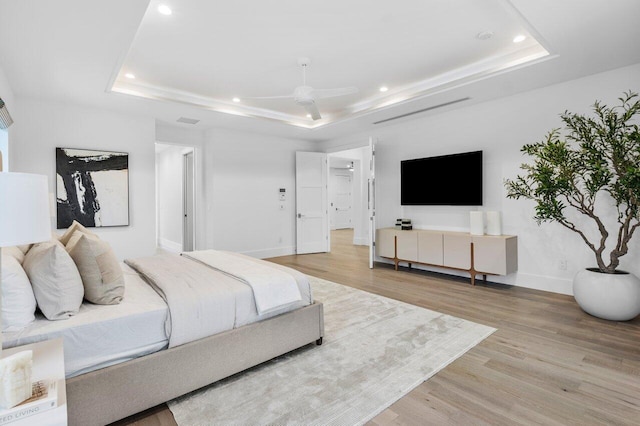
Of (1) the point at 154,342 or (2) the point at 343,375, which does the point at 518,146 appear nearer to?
(2) the point at 343,375

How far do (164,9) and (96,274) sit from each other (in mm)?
2218

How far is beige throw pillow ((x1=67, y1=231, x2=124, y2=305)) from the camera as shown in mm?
1937

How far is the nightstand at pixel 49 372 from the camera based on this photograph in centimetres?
101

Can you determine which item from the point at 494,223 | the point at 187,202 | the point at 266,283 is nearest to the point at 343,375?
the point at 266,283

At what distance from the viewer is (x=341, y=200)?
13352 mm

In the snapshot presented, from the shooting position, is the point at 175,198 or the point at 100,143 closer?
the point at 100,143

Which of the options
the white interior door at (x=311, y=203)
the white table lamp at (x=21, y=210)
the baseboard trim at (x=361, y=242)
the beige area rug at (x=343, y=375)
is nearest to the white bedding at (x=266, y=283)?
the beige area rug at (x=343, y=375)

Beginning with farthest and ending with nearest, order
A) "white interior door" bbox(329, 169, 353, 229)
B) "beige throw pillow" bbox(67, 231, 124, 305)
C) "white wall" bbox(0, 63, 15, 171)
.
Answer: "white interior door" bbox(329, 169, 353, 229)
"white wall" bbox(0, 63, 15, 171)
"beige throw pillow" bbox(67, 231, 124, 305)

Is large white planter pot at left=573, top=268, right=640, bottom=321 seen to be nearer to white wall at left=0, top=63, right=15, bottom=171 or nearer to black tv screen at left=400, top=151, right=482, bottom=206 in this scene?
black tv screen at left=400, top=151, right=482, bottom=206

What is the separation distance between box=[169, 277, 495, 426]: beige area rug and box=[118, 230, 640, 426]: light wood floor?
0.38 ft

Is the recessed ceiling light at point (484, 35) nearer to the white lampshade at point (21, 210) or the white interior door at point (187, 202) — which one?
the white lampshade at point (21, 210)

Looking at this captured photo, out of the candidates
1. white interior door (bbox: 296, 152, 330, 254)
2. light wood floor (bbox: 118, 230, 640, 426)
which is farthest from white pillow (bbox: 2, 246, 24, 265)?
white interior door (bbox: 296, 152, 330, 254)

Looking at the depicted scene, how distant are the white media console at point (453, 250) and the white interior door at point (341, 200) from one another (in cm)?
733

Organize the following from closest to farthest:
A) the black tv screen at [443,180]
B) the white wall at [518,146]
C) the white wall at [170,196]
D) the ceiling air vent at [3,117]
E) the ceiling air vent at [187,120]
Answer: the ceiling air vent at [3,117] < the white wall at [518,146] < the black tv screen at [443,180] < the ceiling air vent at [187,120] < the white wall at [170,196]
